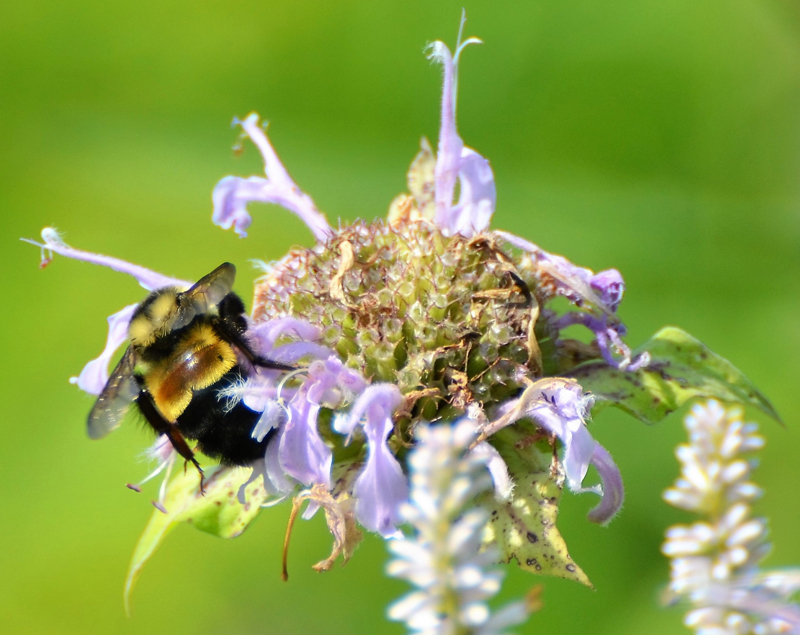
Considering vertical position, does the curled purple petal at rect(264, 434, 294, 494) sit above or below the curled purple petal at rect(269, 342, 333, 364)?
below

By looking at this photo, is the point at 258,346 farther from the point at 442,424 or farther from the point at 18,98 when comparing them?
the point at 18,98

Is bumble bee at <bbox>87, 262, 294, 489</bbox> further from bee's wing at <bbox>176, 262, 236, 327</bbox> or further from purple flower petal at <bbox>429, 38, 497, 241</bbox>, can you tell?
purple flower petal at <bbox>429, 38, 497, 241</bbox>

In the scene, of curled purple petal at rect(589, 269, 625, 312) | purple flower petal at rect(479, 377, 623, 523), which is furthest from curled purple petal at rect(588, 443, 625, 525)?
curled purple petal at rect(589, 269, 625, 312)

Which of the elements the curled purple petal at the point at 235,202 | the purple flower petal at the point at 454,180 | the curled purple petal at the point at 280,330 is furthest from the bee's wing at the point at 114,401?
the purple flower petal at the point at 454,180

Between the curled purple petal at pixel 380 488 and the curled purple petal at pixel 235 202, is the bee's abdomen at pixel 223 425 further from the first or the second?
the curled purple petal at pixel 235 202

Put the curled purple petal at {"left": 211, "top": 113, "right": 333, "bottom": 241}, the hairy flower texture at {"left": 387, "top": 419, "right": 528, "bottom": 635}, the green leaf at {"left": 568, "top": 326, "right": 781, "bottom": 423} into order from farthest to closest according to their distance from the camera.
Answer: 1. the curled purple petal at {"left": 211, "top": 113, "right": 333, "bottom": 241}
2. the green leaf at {"left": 568, "top": 326, "right": 781, "bottom": 423}
3. the hairy flower texture at {"left": 387, "top": 419, "right": 528, "bottom": 635}

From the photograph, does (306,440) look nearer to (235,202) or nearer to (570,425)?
(570,425)

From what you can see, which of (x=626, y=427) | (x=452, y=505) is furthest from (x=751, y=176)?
(x=452, y=505)
